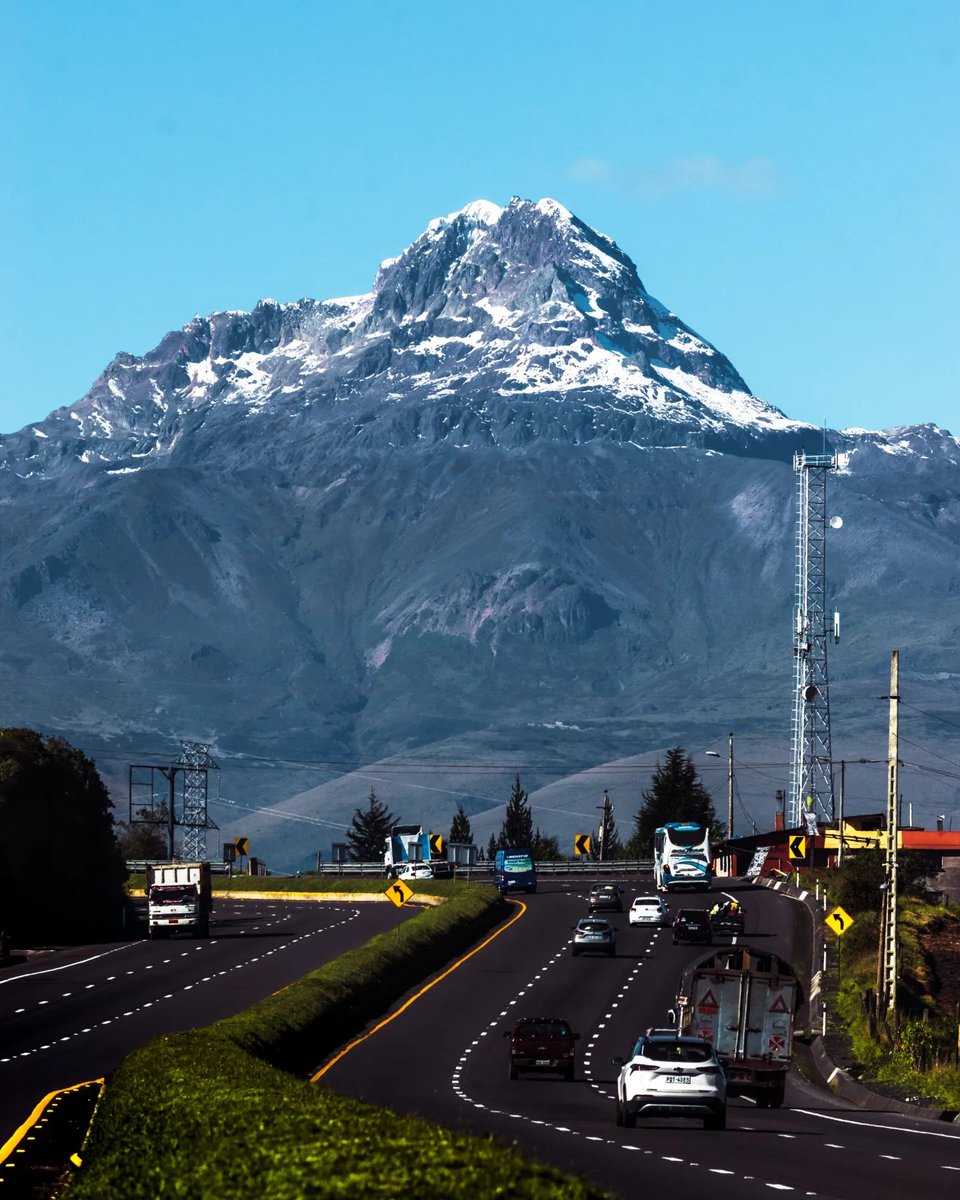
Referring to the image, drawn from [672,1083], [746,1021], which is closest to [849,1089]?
A: [746,1021]

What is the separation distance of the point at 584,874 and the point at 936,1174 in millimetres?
130732

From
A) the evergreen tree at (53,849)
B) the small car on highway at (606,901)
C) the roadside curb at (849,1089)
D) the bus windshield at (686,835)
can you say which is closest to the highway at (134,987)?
the evergreen tree at (53,849)

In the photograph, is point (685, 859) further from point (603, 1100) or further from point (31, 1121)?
point (31, 1121)

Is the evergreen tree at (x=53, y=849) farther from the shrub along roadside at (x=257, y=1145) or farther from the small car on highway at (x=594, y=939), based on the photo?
the shrub along roadside at (x=257, y=1145)

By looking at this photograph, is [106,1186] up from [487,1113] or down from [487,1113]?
up

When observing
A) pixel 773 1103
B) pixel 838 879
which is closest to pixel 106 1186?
pixel 773 1103

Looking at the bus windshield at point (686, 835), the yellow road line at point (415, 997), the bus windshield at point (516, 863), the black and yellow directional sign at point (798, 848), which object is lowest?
the yellow road line at point (415, 997)

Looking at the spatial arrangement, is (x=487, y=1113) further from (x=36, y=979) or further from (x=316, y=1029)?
(x=36, y=979)

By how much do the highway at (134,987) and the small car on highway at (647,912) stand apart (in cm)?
1192

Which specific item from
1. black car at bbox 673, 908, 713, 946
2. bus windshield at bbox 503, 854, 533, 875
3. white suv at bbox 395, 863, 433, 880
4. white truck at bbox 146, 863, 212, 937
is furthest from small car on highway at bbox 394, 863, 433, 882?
black car at bbox 673, 908, 713, 946

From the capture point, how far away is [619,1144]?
34281mm

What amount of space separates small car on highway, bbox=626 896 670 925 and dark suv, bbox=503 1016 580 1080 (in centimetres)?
4967

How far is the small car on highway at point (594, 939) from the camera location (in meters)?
87.3

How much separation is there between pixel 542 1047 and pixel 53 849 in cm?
5552
